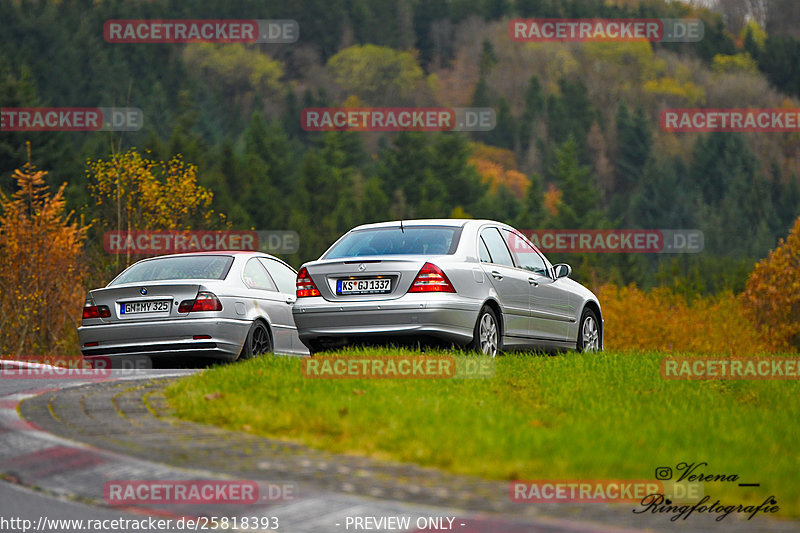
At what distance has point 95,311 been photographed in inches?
525

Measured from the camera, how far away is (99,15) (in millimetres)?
133500

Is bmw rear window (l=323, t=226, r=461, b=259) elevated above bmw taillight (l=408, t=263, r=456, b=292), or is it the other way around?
bmw rear window (l=323, t=226, r=461, b=259)

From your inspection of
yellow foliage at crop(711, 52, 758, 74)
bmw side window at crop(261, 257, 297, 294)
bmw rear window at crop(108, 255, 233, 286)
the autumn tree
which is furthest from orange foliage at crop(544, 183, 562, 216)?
bmw rear window at crop(108, 255, 233, 286)

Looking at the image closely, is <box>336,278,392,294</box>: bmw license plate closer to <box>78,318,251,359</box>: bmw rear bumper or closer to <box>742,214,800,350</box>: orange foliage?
<box>78,318,251,359</box>: bmw rear bumper

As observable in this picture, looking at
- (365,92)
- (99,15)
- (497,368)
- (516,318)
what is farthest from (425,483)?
(365,92)

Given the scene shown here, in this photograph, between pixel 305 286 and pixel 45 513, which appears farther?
pixel 305 286

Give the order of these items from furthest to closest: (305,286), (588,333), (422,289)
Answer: (588,333) < (305,286) < (422,289)

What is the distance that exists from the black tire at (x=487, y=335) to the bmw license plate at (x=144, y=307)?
12.1 feet

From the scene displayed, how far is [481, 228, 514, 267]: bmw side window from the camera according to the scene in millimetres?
12844

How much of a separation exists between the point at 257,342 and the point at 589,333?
452cm

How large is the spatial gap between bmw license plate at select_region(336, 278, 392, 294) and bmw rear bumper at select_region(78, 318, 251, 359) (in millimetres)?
2057

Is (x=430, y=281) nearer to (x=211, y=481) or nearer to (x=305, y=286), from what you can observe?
(x=305, y=286)

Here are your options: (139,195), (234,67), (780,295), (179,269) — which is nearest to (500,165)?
(234,67)

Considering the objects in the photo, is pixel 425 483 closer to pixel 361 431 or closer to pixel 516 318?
pixel 361 431
